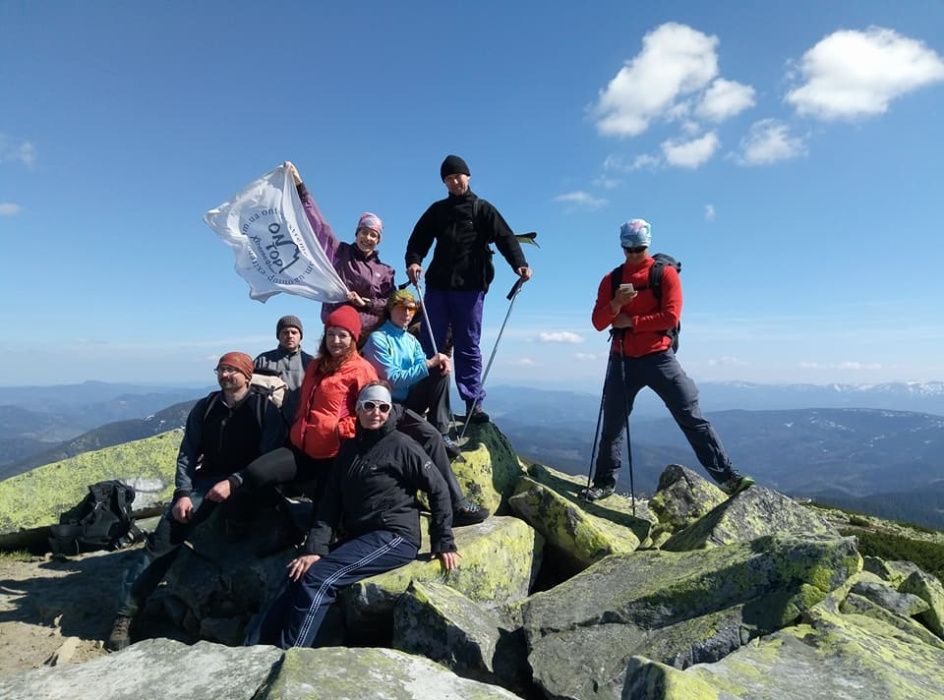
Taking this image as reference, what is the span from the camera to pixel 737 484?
9.11 meters

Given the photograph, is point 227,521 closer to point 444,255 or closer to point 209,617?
point 209,617

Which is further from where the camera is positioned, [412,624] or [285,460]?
[285,460]

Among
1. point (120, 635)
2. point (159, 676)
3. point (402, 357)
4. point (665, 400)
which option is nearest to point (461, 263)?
point (402, 357)

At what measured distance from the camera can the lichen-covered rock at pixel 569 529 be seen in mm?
8078

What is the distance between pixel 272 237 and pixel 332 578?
7861 mm

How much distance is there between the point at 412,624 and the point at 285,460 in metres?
3.10

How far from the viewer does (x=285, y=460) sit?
759cm

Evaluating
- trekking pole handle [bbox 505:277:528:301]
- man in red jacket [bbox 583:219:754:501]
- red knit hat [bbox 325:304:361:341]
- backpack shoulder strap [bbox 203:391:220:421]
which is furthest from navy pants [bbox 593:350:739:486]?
backpack shoulder strap [bbox 203:391:220:421]

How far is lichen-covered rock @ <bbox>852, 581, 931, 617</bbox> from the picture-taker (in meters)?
7.57

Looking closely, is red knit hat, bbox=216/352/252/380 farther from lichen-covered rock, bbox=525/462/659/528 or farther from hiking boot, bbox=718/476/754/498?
hiking boot, bbox=718/476/754/498

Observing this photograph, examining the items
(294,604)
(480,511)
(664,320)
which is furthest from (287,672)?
(664,320)

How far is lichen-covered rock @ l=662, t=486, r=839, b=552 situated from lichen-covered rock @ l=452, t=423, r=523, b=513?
286 centimetres

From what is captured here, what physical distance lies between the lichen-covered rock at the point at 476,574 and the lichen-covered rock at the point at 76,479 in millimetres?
9277

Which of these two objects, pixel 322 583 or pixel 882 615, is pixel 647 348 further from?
pixel 322 583
